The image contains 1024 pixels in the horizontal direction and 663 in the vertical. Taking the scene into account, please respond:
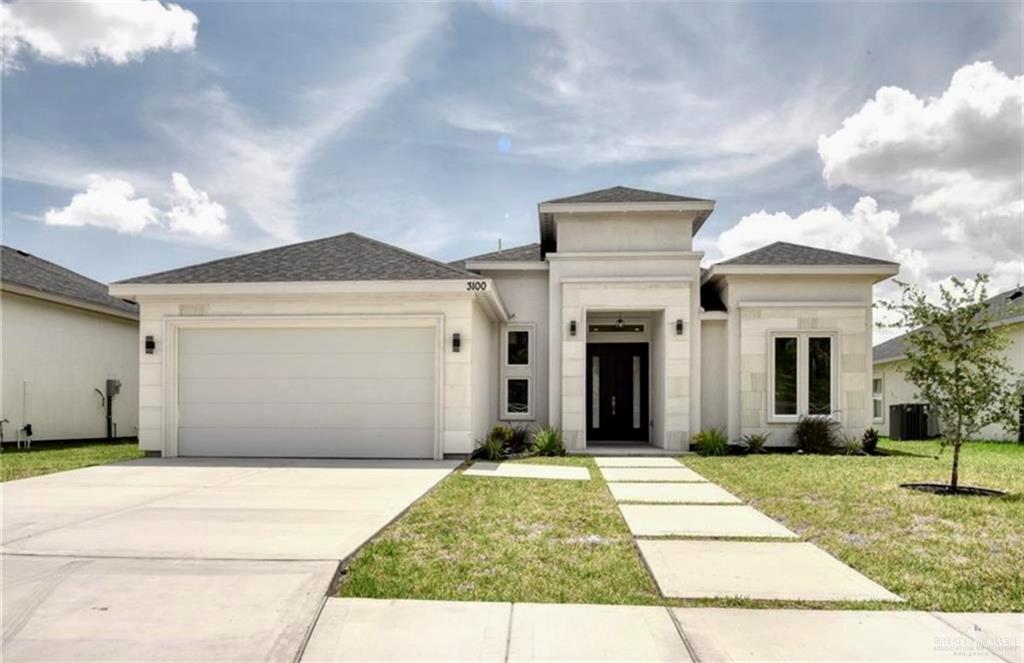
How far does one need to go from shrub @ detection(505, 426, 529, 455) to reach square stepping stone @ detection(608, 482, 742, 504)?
4.36m

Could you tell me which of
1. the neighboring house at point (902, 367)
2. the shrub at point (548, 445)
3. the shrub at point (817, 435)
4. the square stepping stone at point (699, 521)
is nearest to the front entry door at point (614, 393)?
the shrub at point (548, 445)

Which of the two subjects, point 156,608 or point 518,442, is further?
point 518,442

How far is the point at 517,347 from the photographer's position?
1438cm

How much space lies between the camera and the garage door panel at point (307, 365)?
11.2 metres

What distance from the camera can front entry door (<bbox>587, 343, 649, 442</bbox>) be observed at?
15.6 metres

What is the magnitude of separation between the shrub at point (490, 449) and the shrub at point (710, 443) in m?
4.01

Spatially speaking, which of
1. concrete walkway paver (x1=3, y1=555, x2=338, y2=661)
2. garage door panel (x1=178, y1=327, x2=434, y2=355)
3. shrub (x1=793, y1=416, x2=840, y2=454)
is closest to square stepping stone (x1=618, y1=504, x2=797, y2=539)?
concrete walkway paver (x1=3, y1=555, x2=338, y2=661)

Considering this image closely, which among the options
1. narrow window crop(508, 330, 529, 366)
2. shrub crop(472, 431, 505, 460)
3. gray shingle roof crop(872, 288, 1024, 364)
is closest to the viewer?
shrub crop(472, 431, 505, 460)

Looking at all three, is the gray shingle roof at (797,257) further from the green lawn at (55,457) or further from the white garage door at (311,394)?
the green lawn at (55,457)

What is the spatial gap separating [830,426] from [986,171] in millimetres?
6781

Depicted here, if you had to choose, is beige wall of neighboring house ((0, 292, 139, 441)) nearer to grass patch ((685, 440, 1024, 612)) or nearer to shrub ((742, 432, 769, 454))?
grass patch ((685, 440, 1024, 612))

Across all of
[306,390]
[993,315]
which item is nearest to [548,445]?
[306,390]

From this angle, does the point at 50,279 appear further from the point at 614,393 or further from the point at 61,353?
the point at 614,393

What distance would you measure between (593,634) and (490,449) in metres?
8.39
